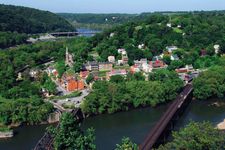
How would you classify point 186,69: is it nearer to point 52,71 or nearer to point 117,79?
point 117,79

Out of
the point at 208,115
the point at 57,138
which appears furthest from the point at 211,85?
the point at 57,138

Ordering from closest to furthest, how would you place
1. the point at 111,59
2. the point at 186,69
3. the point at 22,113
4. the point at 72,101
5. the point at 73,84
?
the point at 22,113 < the point at 72,101 < the point at 73,84 < the point at 186,69 < the point at 111,59

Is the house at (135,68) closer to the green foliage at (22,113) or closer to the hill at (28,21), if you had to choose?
the green foliage at (22,113)

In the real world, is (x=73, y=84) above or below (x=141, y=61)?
below

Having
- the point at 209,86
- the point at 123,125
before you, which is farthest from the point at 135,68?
the point at 123,125

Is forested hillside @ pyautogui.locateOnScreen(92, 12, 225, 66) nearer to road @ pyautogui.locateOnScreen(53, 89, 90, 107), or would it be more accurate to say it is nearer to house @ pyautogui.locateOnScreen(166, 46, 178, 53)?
house @ pyautogui.locateOnScreen(166, 46, 178, 53)

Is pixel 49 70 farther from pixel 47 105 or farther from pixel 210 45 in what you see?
pixel 210 45

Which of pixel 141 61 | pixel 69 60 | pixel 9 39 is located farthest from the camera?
pixel 9 39
